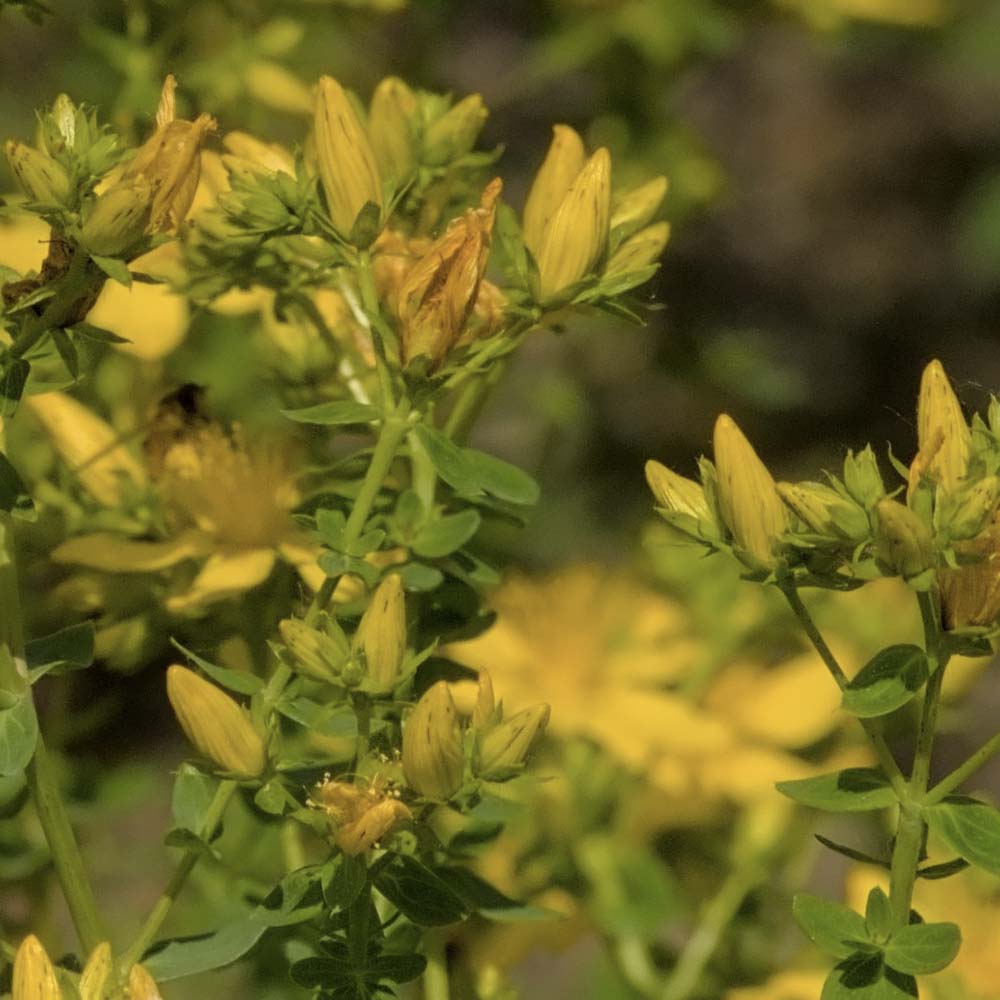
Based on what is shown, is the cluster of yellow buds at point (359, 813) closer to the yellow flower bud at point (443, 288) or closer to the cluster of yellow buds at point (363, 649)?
the cluster of yellow buds at point (363, 649)

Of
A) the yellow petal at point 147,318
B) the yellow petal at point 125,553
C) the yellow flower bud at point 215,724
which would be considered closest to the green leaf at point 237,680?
the yellow flower bud at point 215,724

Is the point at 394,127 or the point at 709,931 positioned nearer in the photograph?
the point at 394,127

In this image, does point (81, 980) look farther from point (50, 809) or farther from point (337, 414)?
point (337, 414)

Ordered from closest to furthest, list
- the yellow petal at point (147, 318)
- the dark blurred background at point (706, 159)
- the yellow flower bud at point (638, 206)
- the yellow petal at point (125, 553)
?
1. the yellow flower bud at point (638, 206)
2. the yellow petal at point (125, 553)
3. the yellow petal at point (147, 318)
4. the dark blurred background at point (706, 159)

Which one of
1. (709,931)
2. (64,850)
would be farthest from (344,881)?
(709,931)

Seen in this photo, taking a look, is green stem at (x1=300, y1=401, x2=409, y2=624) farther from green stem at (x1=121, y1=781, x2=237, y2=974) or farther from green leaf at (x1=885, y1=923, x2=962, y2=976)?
green leaf at (x1=885, y1=923, x2=962, y2=976)

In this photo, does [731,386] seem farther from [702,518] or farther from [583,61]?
[702,518]

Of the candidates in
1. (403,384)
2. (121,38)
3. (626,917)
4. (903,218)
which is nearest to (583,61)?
(121,38)
